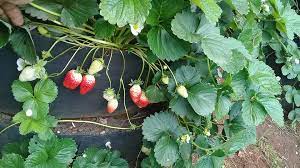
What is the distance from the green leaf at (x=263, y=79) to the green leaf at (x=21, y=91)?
52cm

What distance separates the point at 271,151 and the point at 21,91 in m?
1.24

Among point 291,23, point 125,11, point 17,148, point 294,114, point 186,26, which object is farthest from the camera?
point 294,114

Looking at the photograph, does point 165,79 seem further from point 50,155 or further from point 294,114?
point 294,114

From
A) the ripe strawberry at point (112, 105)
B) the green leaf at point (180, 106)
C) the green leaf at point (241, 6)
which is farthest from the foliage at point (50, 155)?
the green leaf at point (241, 6)

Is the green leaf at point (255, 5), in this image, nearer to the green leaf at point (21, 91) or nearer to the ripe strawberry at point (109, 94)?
the ripe strawberry at point (109, 94)

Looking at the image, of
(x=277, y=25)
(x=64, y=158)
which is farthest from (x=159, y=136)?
(x=277, y=25)

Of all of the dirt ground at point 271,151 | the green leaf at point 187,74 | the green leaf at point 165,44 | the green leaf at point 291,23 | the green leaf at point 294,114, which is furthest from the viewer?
the green leaf at point 294,114

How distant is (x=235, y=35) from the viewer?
118 centimetres

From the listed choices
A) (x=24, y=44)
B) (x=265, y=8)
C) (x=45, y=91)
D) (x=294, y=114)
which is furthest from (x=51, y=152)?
(x=294, y=114)

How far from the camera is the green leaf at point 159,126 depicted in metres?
1.07

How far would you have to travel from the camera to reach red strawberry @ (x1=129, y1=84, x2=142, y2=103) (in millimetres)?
1075

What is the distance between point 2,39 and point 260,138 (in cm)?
133

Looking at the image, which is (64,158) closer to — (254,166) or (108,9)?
(108,9)

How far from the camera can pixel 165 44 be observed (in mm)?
966
